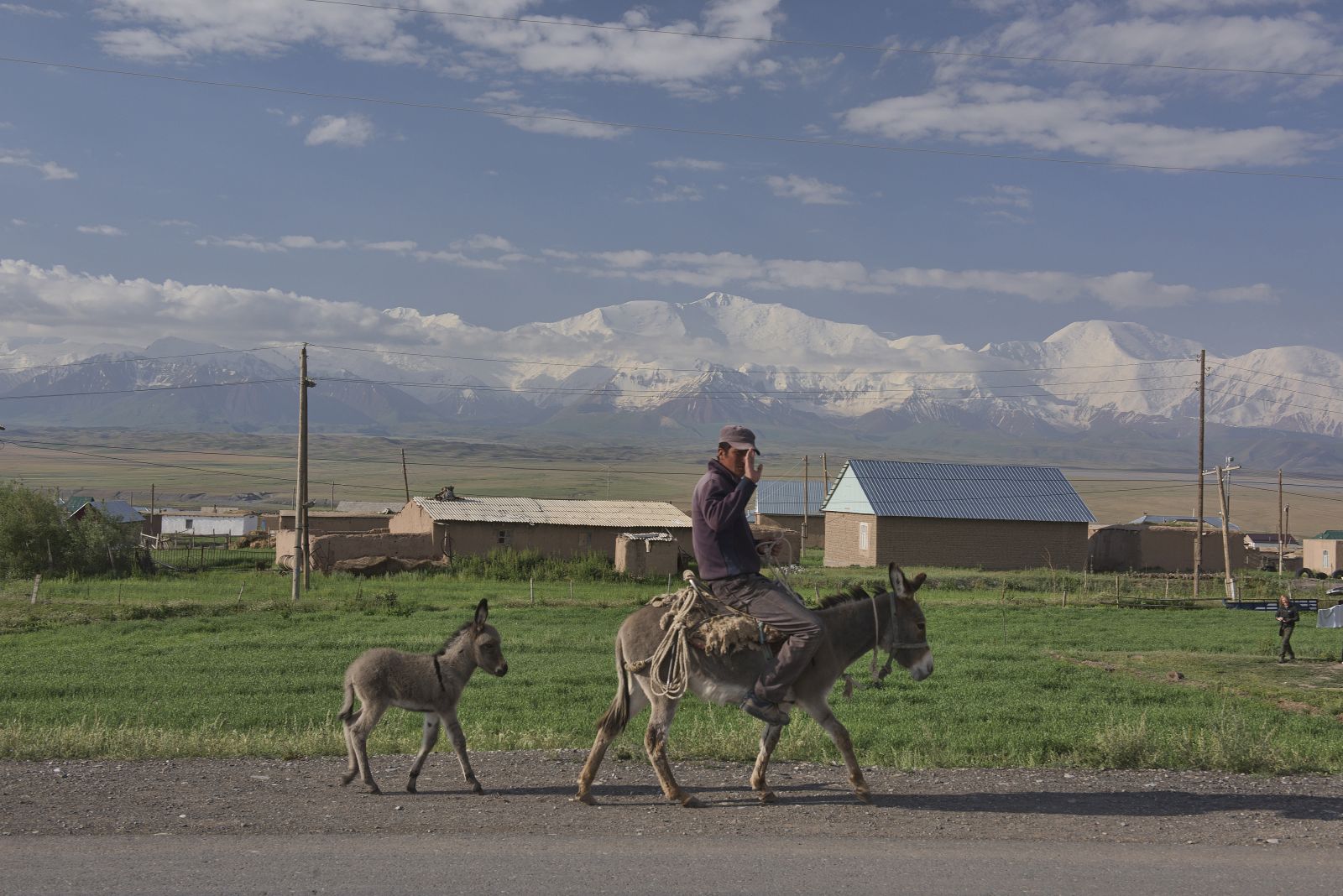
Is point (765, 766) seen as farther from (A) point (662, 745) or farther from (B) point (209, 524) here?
(B) point (209, 524)

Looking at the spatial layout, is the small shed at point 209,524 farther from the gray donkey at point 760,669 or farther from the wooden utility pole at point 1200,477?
the gray donkey at point 760,669

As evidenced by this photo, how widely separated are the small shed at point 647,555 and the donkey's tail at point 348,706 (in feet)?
128

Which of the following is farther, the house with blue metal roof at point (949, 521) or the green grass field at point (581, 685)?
the house with blue metal roof at point (949, 521)

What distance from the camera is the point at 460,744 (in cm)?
944

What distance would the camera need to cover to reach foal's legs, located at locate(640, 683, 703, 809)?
8.91 m

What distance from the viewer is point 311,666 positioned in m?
21.3

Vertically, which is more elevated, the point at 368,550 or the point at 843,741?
the point at 843,741

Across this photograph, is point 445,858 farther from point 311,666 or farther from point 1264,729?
point 311,666

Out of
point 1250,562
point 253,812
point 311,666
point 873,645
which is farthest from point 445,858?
point 1250,562

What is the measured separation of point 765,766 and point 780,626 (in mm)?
1138

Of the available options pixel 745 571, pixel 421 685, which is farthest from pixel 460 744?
pixel 745 571

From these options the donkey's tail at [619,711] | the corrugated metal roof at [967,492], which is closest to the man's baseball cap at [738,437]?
the donkey's tail at [619,711]

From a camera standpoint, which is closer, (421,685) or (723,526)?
(723,526)

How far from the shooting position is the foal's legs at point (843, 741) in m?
9.05
